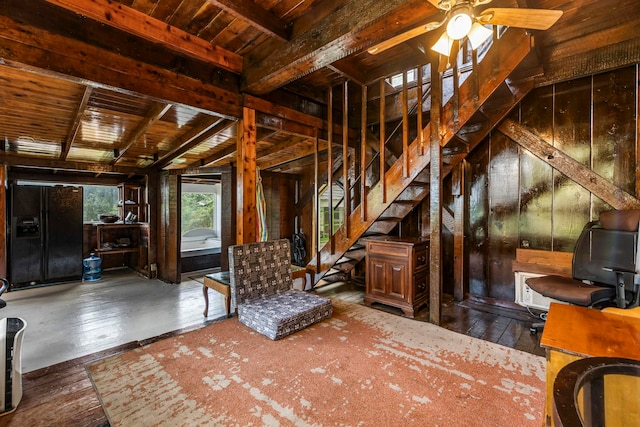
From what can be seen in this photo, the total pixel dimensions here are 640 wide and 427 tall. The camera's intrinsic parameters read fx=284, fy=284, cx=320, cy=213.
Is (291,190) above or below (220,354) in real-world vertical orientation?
above

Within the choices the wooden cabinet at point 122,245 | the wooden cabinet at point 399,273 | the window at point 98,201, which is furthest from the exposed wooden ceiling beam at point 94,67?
the window at point 98,201

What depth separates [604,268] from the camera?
8.15 feet

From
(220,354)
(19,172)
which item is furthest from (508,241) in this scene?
(19,172)

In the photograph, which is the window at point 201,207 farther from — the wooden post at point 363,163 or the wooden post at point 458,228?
the wooden post at point 458,228

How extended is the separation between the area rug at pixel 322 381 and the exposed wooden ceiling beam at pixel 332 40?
2.47m

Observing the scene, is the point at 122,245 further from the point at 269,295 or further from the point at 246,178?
the point at 269,295

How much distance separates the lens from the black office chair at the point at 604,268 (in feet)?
7.72

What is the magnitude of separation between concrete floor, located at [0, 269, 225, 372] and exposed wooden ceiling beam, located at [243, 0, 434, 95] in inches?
106

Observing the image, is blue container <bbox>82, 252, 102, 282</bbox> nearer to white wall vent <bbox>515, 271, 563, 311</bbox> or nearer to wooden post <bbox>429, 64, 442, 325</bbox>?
wooden post <bbox>429, 64, 442, 325</bbox>

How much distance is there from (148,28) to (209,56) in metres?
0.55

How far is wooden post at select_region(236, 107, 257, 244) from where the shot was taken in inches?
124

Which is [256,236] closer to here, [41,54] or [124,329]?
[124,329]

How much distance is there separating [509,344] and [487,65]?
8.56 feet

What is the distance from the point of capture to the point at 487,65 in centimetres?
271
